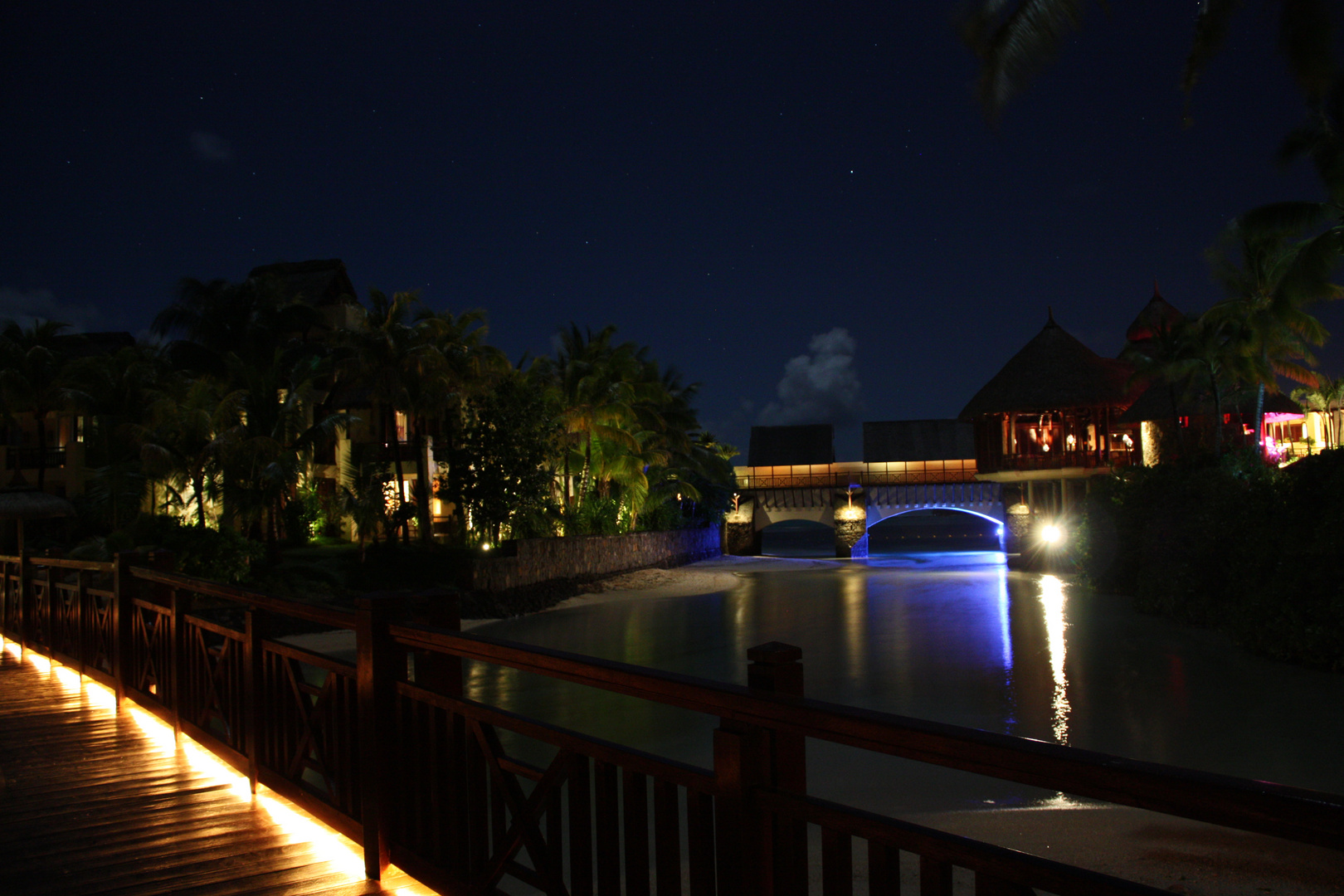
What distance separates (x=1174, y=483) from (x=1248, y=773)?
39.6 feet

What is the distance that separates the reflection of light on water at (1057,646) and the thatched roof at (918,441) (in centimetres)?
1771

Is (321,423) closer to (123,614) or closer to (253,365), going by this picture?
(253,365)

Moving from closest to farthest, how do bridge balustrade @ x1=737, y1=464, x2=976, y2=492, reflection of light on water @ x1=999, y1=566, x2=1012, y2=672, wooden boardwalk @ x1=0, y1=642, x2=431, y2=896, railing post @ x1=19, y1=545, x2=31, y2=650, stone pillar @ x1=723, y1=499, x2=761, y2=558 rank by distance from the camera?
wooden boardwalk @ x1=0, y1=642, x2=431, y2=896 < railing post @ x1=19, y1=545, x2=31, y2=650 < reflection of light on water @ x1=999, y1=566, x2=1012, y2=672 < bridge balustrade @ x1=737, y1=464, x2=976, y2=492 < stone pillar @ x1=723, y1=499, x2=761, y2=558

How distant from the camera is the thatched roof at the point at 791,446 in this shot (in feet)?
152

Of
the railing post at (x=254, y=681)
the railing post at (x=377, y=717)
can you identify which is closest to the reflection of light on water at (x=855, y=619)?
the railing post at (x=254, y=681)

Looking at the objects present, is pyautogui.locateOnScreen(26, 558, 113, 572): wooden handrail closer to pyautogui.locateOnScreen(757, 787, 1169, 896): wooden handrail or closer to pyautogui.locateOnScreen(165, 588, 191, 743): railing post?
pyautogui.locateOnScreen(165, 588, 191, 743): railing post

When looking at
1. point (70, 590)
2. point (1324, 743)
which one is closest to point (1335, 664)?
point (1324, 743)

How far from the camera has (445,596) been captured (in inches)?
123

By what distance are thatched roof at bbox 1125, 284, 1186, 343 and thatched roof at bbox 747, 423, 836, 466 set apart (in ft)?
48.7

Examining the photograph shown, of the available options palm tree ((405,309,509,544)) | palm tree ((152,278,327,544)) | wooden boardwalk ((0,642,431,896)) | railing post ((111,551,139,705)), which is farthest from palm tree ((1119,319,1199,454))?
wooden boardwalk ((0,642,431,896))

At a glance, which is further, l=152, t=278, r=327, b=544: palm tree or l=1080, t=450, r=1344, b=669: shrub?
l=152, t=278, r=327, b=544: palm tree

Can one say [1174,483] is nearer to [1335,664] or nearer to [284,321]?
[1335,664]

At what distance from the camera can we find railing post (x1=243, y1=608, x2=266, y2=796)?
13.0ft

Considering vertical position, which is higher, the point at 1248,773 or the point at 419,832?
the point at 419,832
